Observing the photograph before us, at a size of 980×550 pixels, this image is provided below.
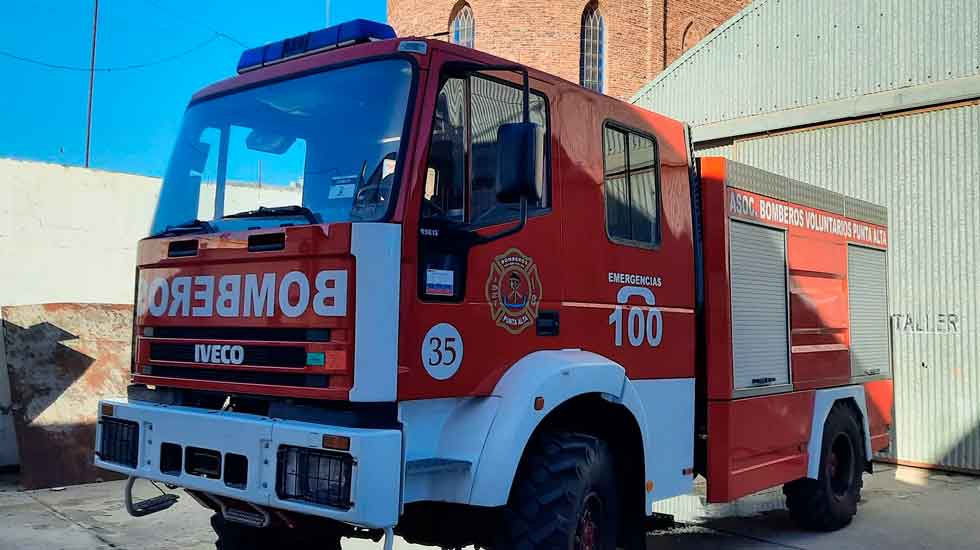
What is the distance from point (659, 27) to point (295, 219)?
24.9 metres

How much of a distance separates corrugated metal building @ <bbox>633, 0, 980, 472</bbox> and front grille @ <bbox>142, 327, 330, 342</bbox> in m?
8.94

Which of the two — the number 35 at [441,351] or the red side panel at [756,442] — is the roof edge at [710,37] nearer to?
the red side panel at [756,442]

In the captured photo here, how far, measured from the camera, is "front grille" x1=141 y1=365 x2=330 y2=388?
402 centimetres

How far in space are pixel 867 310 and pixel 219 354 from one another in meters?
6.03

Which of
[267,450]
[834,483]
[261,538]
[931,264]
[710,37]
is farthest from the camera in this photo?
[710,37]

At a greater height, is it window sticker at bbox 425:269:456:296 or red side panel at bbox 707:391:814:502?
window sticker at bbox 425:269:456:296

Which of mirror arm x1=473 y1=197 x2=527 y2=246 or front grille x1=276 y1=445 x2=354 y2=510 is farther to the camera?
mirror arm x1=473 y1=197 x2=527 y2=246

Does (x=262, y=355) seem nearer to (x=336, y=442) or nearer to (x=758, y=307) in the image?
(x=336, y=442)

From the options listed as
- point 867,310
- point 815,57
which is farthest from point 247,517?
point 815,57

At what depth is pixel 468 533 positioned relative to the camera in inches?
183

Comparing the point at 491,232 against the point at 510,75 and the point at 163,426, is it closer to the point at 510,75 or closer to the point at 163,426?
the point at 510,75

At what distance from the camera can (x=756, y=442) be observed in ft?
20.6

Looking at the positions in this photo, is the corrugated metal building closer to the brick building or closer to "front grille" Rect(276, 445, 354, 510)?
"front grille" Rect(276, 445, 354, 510)

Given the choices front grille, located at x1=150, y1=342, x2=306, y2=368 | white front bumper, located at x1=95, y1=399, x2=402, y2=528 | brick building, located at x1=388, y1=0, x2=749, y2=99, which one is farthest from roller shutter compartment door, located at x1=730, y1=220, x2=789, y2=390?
brick building, located at x1=388, y1=0, x2=749, y2=99
